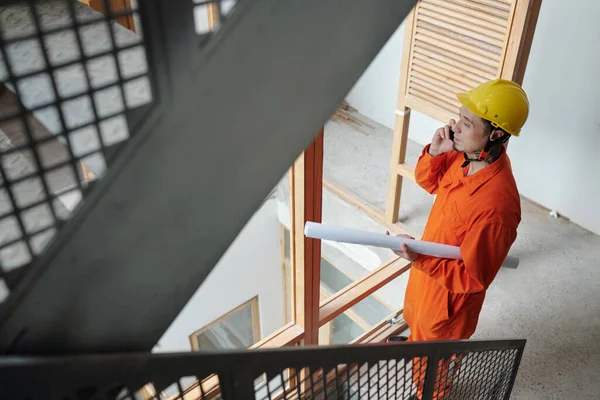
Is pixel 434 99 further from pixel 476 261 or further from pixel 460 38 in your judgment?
pixel 476 261

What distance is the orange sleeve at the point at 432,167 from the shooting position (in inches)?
79.4

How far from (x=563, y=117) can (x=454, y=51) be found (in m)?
1.11

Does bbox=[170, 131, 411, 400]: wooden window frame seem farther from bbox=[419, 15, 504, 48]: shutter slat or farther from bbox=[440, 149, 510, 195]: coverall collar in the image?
bbox=[419, 15, 504, 48]: shutter slat

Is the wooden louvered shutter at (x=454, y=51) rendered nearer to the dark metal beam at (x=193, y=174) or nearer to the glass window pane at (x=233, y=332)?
the dark metal beam at (x=193, y=174)

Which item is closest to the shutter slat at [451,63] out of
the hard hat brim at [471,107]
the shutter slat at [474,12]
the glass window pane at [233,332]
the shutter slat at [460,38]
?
the shutter slat at [460,38]

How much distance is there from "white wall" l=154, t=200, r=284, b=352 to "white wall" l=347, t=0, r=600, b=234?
201 centimetres

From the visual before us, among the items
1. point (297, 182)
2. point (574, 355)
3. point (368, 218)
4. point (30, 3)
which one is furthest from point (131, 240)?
point (368, 218)

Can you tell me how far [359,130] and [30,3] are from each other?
14.3 ft

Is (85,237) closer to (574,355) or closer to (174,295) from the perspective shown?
(174,295)

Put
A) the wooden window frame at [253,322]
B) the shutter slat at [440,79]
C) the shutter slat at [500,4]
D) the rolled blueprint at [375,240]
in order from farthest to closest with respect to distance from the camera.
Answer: the wooden window frame at [253,322]
the shutter slat at [440,79]
the shutter slat at [500,4]
the rolled blueprint at [375,240]

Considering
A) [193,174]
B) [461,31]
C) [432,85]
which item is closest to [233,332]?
[432,85]

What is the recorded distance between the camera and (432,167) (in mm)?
2025

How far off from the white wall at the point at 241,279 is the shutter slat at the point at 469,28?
6.74ft

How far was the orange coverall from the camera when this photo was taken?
171 centimetres
